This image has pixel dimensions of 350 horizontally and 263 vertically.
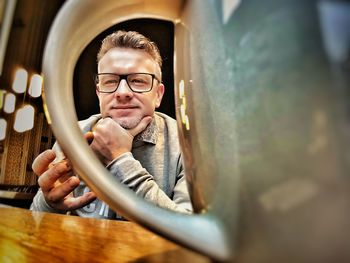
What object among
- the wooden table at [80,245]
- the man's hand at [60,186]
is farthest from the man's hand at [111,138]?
the wooden table at [80,245]

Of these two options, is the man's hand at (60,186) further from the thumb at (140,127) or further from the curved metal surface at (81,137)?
the curved metal surface at (81,137)

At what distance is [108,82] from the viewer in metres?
0.76

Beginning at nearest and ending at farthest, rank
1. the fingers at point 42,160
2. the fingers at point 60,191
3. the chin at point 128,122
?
1. the fingers at point 42,160
2. the fingers at point 60,191
3. the chin at point 128,122

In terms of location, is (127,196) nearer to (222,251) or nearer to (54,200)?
(222,251)

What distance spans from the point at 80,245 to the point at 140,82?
654 mm

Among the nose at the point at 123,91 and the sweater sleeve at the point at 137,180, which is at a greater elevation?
the nose at the point at 123,91

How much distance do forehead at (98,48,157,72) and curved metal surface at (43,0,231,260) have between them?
2.02ft

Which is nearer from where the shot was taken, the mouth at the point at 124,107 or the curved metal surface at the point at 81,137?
the curved metal surface at the point at 81,137

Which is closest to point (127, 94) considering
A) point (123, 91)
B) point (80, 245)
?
point (123, 91)

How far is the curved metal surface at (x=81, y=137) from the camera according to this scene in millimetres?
116

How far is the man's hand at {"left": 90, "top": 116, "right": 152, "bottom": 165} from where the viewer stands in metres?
0.76

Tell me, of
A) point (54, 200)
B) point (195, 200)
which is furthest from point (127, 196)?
point (54, 200)

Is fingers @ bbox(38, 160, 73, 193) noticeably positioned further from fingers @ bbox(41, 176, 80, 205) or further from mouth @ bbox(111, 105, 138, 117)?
mouth @ bbox(111, 105, 138, 117)

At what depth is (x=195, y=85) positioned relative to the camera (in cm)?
14
